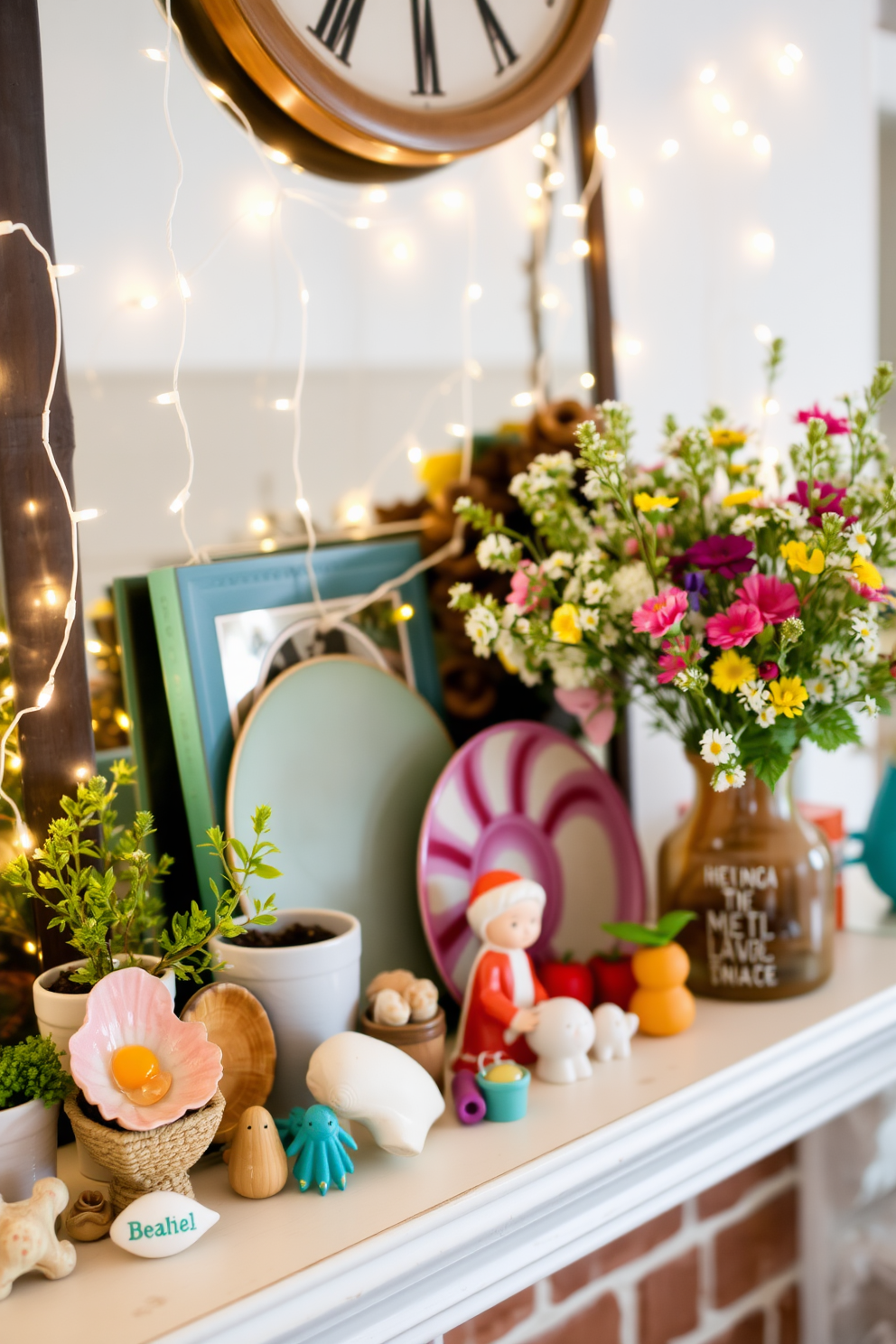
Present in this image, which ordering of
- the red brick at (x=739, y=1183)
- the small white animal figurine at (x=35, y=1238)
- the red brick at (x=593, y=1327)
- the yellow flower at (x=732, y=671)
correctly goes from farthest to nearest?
the red brick at (x=739, y=1183) < the red brick at (x=593, y=1327) < the yellow flower at (x=732, y=671) < the small white animal figurine at (x=35, y=1238)

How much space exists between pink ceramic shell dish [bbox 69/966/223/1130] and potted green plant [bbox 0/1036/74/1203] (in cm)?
3

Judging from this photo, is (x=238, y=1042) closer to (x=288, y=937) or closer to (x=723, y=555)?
(x=288, y=937)

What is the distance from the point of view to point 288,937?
77 centimetres

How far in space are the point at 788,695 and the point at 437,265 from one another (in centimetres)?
55

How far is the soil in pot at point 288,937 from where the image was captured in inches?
30.0

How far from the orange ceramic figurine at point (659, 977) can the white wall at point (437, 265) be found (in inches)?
13.7

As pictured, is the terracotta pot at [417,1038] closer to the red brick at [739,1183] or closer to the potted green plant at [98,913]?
the potted green plant at [98,913]

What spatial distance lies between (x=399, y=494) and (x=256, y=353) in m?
0.19

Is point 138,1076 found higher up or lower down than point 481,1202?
higher up

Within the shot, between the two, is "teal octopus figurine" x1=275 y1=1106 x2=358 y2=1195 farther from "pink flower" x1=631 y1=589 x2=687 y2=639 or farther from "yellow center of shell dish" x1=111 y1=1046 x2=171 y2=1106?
"pink flower" x1=631 y1=589 x2=687 y2=639

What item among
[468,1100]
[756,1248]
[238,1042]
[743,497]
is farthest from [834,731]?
[756,1248]

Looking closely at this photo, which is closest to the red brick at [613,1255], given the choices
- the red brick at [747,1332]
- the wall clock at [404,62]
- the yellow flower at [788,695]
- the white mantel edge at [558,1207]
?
the red brick at [747,1332]

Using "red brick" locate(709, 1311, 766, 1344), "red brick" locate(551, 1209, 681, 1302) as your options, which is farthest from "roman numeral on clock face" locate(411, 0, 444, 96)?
"red brick" locate(709, 1311, 766, 1344)

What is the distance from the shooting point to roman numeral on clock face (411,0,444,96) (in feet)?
2.93
